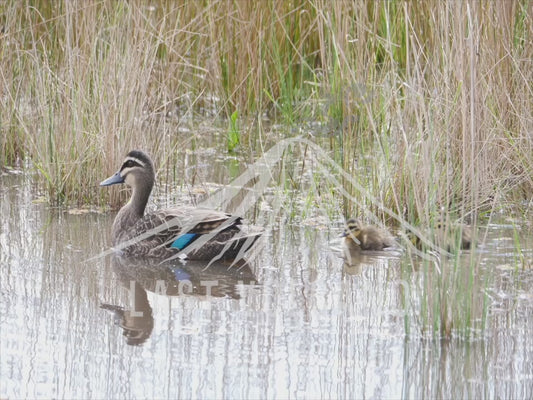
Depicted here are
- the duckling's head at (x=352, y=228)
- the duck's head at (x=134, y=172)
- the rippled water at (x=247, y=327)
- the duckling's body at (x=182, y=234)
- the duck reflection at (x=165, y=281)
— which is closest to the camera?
the rippled water at (x=247, y=327)

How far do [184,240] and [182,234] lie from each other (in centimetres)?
4

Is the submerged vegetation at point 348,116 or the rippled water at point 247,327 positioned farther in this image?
the submerged vegetation at point 348,116

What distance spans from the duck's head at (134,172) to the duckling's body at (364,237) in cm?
145

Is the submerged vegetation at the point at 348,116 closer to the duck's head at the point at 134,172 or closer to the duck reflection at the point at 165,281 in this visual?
the duck's head at the point at 134,172

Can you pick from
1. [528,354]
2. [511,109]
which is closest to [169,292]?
[528,354]

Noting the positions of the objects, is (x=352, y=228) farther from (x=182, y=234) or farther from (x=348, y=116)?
(x=348, y=116)

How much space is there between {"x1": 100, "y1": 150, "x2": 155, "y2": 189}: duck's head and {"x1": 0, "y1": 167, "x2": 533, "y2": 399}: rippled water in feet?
1.55

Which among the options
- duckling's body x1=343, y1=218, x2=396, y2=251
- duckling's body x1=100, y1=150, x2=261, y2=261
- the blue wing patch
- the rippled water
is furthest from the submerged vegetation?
the blue wing patch

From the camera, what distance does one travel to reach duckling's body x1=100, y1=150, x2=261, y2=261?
6.82m

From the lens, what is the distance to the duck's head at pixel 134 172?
737cm

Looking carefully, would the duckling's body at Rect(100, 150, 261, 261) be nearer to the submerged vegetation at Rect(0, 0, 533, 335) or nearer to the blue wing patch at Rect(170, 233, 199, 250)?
the blue wing patch at Rect(170, 233, 199, 250)

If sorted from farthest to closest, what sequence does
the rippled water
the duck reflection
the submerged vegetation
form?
the submerged vegetation
the duck reflection
the rippled water

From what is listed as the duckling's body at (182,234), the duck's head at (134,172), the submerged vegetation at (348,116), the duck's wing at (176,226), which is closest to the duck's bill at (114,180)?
the duck's head at (134,172)

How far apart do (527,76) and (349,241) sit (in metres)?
2.02
